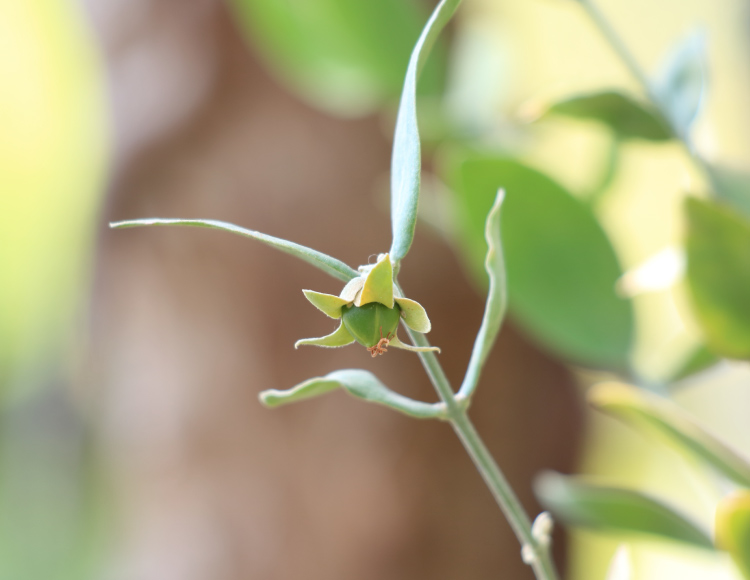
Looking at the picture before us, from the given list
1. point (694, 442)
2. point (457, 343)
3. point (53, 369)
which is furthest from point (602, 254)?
point (53, 369)

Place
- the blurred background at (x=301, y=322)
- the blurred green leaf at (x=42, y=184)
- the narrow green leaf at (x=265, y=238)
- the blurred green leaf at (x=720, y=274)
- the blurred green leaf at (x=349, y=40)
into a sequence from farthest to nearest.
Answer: the blurred green leaf at (x=42, y=184)
the blurred background at (x=301, y=322)
the blurred green leaf at (x=349, y=40)
the blurred green leaf at (x=720, y=274)
the narrow green leaf at (x=265, y=238)

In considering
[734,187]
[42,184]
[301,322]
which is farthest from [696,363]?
[42,184]

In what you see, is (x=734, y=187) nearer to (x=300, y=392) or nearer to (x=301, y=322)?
(x=300, y=392)

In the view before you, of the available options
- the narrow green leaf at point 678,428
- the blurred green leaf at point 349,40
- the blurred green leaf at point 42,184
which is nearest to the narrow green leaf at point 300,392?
the narrow green leaf at point 678,428

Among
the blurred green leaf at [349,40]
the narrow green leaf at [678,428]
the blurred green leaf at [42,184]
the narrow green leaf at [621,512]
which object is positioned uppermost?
the blurred green leaf at [42,184]

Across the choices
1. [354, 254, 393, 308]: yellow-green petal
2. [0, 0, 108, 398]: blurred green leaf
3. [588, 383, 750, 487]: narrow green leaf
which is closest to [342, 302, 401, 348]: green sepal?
[354, 254, 393, 308]: yellow-green petal

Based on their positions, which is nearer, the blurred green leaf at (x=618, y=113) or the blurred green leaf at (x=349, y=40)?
the blurred green leaf at (x=618, y=113)

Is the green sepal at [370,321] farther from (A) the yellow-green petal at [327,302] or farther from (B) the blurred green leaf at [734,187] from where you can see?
(B) the blurred green leaf at [734,187]

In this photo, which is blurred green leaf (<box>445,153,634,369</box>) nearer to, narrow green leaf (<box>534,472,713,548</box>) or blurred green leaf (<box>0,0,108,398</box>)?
narrow green leaf (<box>534,472,713,548</box>)
